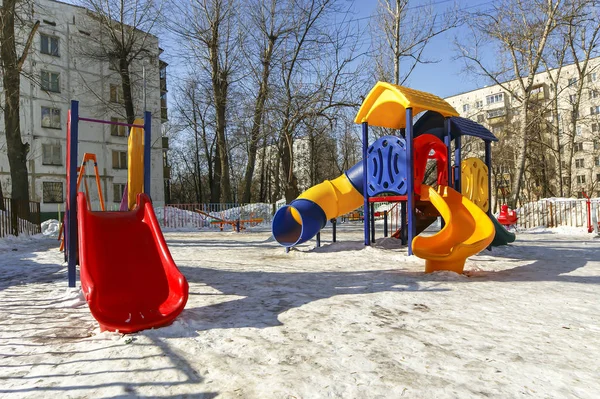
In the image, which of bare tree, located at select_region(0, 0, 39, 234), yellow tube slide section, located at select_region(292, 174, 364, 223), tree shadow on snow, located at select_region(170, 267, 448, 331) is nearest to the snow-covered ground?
tree shadow on snow, located at select_region(170, 267, 448, 331)

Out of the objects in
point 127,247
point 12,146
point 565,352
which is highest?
point 12,146

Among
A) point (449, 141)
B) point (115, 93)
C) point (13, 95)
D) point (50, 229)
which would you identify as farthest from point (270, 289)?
point (115, 93)

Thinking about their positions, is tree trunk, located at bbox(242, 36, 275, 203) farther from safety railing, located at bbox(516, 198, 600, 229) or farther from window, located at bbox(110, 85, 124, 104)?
window, located at bbox(110, 85, 124, 104)

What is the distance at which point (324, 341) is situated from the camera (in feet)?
10.8

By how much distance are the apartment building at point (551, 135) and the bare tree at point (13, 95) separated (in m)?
21.3

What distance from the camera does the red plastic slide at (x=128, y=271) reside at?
3682mm

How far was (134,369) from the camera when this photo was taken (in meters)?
2.74

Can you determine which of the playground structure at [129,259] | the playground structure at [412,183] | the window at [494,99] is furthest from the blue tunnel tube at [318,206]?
the window at [494,99]

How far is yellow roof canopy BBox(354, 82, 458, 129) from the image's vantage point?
27.3 ft

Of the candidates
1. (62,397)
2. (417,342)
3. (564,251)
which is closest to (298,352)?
(417,342)

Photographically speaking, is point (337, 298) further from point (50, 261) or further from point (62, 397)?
point (50, 261)

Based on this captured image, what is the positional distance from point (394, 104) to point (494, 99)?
55115mm

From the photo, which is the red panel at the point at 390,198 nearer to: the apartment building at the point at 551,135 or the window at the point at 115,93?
the apartment building at the point at 551,135

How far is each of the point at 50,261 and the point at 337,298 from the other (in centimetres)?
641
